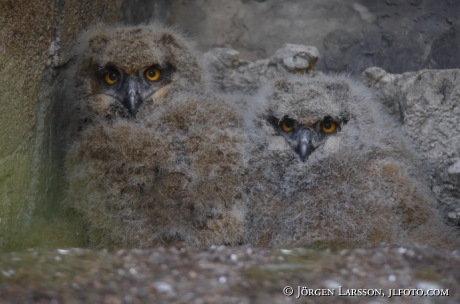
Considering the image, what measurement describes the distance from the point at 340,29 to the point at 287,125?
1.74 meters

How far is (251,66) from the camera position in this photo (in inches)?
234

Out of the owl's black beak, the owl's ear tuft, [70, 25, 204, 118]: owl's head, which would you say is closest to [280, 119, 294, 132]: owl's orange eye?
[70, 25, 204, 118]: owl's head

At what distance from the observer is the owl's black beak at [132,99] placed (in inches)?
188

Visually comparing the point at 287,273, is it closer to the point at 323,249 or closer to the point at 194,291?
the point at 194,291

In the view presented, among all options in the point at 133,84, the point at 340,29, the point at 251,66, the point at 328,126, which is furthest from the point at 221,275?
the point at 340,29

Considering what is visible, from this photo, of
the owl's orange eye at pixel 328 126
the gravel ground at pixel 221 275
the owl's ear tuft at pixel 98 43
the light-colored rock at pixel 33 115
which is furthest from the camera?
the owl's ear tuft at pixel 98 43

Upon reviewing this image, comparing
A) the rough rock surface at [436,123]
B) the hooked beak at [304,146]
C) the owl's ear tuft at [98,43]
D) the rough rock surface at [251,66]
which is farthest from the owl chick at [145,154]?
the rough rock surface at [436,123]

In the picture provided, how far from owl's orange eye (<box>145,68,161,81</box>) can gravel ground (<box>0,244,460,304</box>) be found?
179cm

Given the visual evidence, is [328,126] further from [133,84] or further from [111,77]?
[111,77]

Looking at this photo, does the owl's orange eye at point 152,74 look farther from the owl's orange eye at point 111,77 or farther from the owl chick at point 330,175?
the owl chick at point 330,175

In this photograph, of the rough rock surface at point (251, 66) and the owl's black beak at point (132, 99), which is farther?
the rough rock surface at point (251, 66)

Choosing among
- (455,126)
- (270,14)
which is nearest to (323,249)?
(455,126)

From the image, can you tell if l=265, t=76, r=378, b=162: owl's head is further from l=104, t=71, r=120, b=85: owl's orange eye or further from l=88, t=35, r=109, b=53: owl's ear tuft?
l=88, t=35, r=109, b=53: owl's ear tuft

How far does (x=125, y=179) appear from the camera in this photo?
4.29 m
